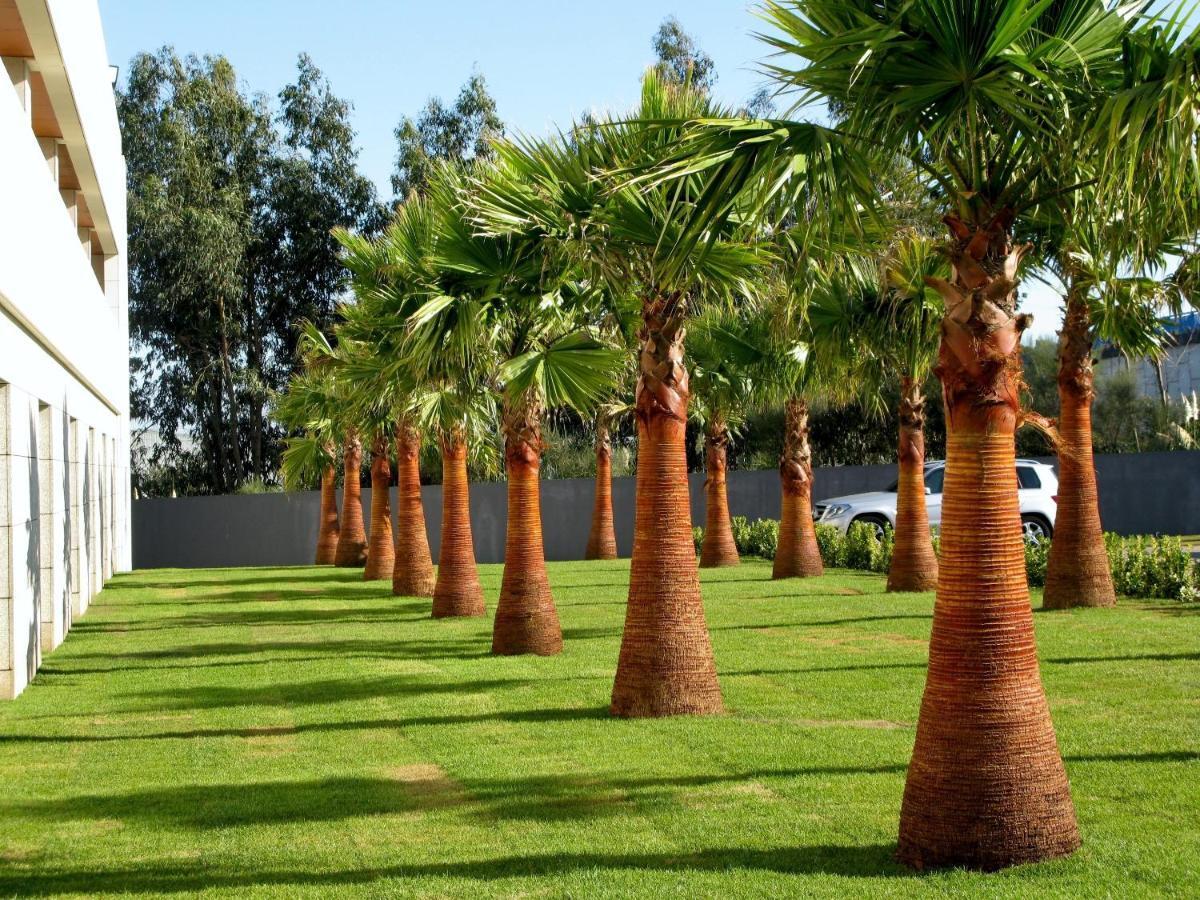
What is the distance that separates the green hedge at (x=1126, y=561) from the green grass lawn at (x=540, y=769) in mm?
1224

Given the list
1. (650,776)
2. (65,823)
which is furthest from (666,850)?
(65,823)

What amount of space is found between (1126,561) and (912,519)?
301 centimetres

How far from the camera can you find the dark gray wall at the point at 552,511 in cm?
3225

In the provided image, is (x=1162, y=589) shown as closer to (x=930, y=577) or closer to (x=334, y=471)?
(x=930, y=577)

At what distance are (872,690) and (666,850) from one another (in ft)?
16.3

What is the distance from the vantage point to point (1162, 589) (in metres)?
17.6

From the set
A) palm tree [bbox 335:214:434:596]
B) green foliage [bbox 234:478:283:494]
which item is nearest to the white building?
palm tree [bbox 335:214:434:596]

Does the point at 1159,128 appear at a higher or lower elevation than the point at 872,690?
higher

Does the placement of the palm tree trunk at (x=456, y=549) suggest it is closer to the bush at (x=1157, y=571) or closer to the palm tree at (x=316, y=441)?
the palm tree at (x=316, y=441)

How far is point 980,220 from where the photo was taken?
6539 mm

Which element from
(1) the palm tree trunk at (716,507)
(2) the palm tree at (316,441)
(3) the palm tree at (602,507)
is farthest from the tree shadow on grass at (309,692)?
(3) the palm tree at (602,507)

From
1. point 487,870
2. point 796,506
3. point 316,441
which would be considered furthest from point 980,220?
point 316,441

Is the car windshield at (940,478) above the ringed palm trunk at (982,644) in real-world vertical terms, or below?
above

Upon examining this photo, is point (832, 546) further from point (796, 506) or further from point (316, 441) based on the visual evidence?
point (316, 441)
